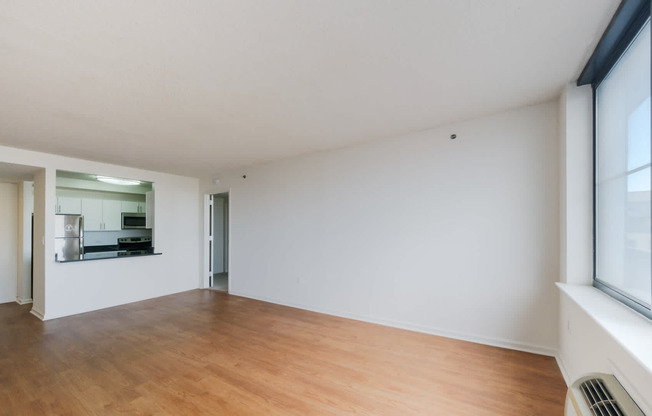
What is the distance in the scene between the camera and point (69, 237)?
479cm

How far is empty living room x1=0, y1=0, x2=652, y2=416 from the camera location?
1.57 meters

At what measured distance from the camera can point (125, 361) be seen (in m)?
2.74

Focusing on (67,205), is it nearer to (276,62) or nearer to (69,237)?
(69,237)

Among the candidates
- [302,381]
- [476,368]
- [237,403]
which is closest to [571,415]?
[476,368]

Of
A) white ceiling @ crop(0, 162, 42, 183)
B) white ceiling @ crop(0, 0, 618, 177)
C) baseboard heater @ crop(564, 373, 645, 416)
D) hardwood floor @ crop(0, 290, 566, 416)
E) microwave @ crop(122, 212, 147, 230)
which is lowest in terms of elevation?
hardwood floor @ crop(0, 290, 566, 416)

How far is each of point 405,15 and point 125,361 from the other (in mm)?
3791

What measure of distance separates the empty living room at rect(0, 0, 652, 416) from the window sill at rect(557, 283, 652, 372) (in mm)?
20

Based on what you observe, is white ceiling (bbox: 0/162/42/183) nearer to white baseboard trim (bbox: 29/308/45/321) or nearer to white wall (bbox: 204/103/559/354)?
white baseboard trim (bbox: 29/308/45/321)

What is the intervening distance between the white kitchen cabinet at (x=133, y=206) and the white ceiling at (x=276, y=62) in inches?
135

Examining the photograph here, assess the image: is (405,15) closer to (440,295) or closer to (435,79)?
(435,79)

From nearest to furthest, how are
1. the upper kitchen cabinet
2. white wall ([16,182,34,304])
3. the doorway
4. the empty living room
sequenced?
the empty living room → white wall ([16,182,34,304]) → the upper kitchen cabinet → the doorway

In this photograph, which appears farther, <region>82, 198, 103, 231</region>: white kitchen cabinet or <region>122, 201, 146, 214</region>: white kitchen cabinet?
<region>122, 201, 146, 214</region>: white kitchen cabinet

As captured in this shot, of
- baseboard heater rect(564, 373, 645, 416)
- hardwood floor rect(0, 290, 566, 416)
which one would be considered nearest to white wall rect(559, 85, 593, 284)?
hardwood floor rect(0, 290, 566, 416)

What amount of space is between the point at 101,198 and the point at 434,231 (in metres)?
6.99
